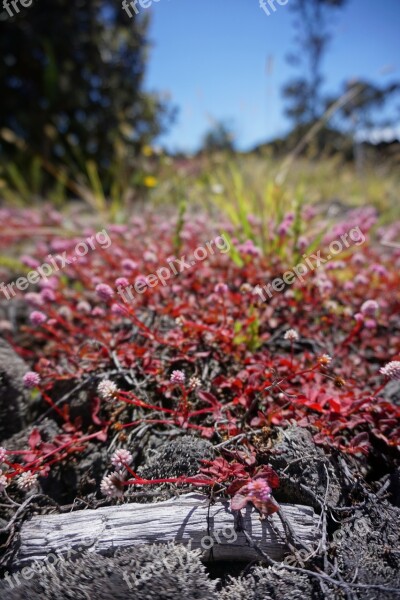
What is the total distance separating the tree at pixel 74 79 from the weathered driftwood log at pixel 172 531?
19.7 ft

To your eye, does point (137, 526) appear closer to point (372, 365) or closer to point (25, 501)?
point (25, 501)

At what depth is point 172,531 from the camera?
1292 mm

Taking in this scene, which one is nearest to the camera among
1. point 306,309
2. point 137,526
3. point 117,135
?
point 137,526

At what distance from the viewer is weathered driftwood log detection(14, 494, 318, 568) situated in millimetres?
1285

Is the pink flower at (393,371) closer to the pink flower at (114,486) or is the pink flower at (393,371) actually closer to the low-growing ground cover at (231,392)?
the low-growing ground cover at (231,392)

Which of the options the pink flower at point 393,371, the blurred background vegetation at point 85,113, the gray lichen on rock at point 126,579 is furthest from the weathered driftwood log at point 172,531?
the blurred background vegetation at point 85,113

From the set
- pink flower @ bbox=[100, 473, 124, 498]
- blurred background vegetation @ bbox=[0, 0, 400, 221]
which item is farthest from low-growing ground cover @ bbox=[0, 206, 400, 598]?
blurred background vegetation @ bbox=[0, 0, 400, 221]

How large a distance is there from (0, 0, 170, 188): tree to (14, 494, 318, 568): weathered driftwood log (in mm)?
6005

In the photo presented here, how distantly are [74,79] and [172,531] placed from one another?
728 centimetres

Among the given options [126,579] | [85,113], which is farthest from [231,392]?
[85,113]

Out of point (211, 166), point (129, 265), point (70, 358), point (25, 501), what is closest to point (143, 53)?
point (211, 166)

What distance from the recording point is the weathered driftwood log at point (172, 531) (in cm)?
129

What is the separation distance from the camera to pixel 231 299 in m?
2.30

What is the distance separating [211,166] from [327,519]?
5677 millimetres
